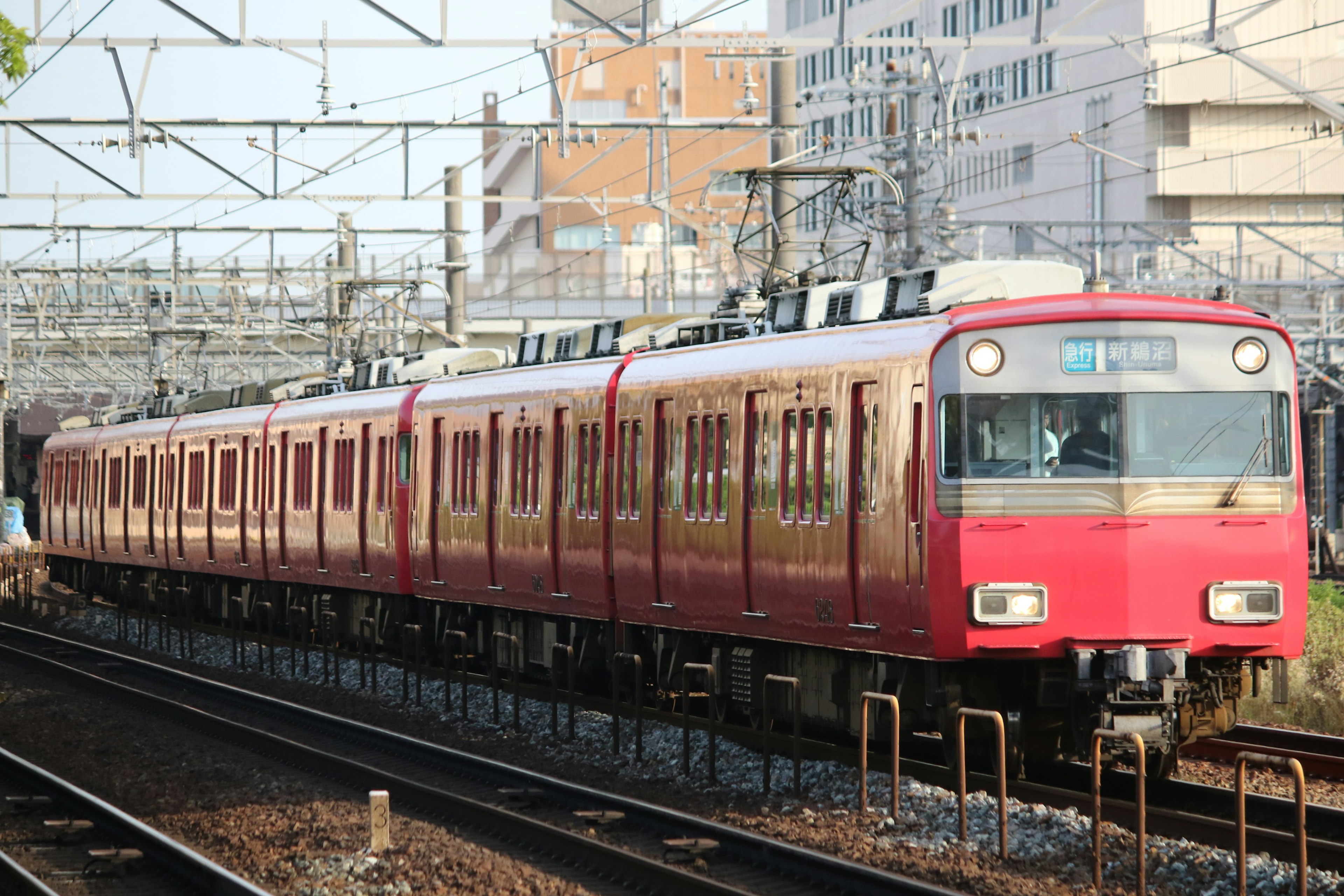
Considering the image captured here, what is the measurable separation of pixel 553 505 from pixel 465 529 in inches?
100

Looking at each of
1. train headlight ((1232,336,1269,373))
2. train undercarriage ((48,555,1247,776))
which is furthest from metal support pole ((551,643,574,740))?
train headlight ((1232,336,1269,373))

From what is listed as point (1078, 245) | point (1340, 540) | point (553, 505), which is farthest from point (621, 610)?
point (1340, 540)

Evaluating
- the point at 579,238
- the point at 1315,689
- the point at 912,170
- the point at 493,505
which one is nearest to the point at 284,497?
the point at 493,505

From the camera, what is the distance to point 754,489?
48.9 ft

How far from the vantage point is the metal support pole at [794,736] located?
Result: 13023 millimetres

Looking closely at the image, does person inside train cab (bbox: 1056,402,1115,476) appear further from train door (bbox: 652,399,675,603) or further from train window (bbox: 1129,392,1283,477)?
train door (bbox: 652,399,675,603)

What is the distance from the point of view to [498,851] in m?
11.9

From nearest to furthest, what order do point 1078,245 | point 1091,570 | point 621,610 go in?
1. point 1091,570
2. point 621,610
3. point 1078,245

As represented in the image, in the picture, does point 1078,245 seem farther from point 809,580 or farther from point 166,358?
point 809,580

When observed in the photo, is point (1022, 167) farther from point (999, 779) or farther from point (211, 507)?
point (999, 779)

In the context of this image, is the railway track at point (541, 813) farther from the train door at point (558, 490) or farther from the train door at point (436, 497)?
the train door at point (436, 497)

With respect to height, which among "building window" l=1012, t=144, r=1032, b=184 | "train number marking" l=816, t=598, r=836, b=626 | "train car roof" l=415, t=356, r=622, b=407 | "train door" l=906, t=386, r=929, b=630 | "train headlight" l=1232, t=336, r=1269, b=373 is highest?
"building window" l=1012, t=144, r=1032, b=184

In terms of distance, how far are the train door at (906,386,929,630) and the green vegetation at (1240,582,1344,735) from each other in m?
4.01

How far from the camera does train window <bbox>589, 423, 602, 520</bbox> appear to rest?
58.6 feet
